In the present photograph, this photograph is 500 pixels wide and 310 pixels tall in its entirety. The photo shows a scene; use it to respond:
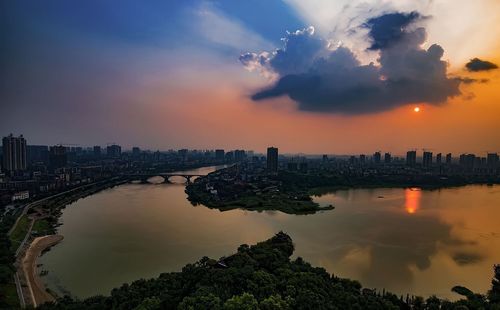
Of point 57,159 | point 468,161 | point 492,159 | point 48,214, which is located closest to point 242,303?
point 48,214

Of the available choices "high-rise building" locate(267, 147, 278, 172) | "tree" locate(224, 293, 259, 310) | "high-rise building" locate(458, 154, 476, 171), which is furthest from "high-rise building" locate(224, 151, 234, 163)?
"tree" locate(224, 293, 259, 310)

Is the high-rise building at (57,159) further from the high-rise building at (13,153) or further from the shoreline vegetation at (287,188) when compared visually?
the shoreline vegetation at (287,188)

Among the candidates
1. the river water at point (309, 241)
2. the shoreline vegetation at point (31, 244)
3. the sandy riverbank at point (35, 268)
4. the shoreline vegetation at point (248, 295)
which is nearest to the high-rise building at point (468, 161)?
the river water at point (309, 241)

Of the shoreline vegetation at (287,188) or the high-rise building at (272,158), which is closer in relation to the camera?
the shoreline vegetation at (287,188)

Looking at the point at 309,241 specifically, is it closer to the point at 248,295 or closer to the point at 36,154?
the point at 248,295

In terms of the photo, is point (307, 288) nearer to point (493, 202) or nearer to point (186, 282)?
point (186, 282)
